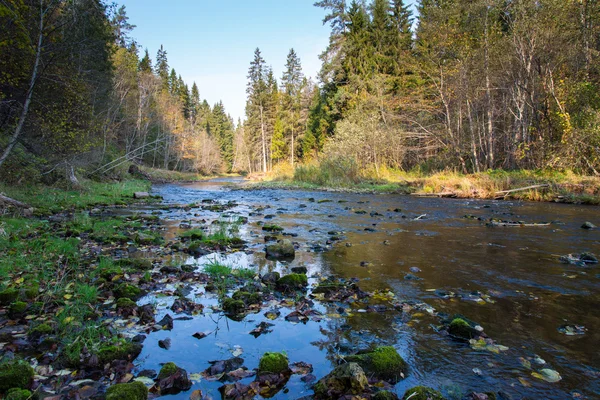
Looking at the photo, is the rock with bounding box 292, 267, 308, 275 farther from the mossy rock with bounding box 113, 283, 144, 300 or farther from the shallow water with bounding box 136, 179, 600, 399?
the mossy rock with bounding box 113, 283, 144, 300

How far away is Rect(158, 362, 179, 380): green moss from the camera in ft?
10.2

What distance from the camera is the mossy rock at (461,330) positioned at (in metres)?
4.01

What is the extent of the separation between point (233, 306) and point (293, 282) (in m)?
1.20

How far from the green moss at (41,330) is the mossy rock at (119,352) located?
0.80 meters

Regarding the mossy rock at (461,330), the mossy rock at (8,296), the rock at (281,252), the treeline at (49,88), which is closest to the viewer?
the mossy rock at (461,330)

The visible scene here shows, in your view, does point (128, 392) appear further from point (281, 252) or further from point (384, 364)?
point (281, 252)

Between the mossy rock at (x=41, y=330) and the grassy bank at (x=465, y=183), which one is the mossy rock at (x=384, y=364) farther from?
the grassy bank at (x=465, y=183)

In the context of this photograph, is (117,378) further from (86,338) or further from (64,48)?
(64,48)

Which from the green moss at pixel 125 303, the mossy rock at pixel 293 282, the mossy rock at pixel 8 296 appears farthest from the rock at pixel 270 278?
the mossy rock at pixel 8 296

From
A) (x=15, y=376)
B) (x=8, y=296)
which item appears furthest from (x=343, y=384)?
(x=8, y=296)

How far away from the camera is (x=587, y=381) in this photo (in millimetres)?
3225

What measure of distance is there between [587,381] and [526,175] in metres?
20.0

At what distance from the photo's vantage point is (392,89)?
117 ft

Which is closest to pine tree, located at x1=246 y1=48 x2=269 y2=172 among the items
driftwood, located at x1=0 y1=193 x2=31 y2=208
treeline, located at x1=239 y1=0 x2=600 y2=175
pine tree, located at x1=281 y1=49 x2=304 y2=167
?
pine tree, located at x1=281 y1=49 x2=304 y2=167
